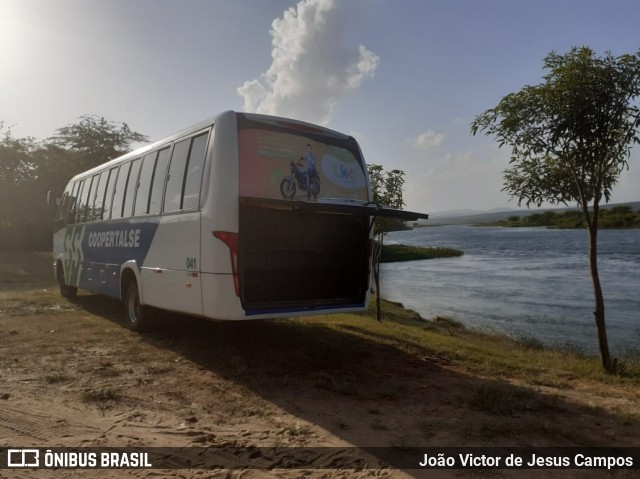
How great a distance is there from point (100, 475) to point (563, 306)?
22.3m

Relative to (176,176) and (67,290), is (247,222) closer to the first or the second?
(176,176)

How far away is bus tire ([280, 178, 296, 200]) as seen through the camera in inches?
264

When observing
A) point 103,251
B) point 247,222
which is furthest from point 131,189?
point 247,222

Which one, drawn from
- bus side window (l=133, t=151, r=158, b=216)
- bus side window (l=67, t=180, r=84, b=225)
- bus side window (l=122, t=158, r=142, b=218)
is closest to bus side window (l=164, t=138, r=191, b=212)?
bus side window (l=133, t=151, r=158, b=216)

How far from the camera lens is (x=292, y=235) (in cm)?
719

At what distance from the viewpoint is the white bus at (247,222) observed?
6.00m

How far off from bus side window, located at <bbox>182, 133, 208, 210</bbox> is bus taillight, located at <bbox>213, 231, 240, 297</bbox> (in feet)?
2.29

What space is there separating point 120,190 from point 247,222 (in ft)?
13.0

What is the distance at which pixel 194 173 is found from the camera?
660 cm

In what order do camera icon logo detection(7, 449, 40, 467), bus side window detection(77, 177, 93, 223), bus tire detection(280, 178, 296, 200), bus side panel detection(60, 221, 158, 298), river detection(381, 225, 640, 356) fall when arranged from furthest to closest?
river detection(381, 225, 640, 356), bus side window detection(77, 177, 93, 223), bus side panel detection(60, 221, 158, 298), bus tire detection(280, 178, 296, 200), camera icon logo detection(7, 449, 40, 467)

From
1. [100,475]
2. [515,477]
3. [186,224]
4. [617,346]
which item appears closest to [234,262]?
[186,224]

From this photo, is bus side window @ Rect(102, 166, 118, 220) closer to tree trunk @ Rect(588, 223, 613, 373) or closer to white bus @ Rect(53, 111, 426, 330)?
white bus @ Rect(53, 111, 426, 330)

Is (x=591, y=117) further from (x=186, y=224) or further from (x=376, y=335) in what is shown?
(x=186, y=224)

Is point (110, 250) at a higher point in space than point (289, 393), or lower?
higher
